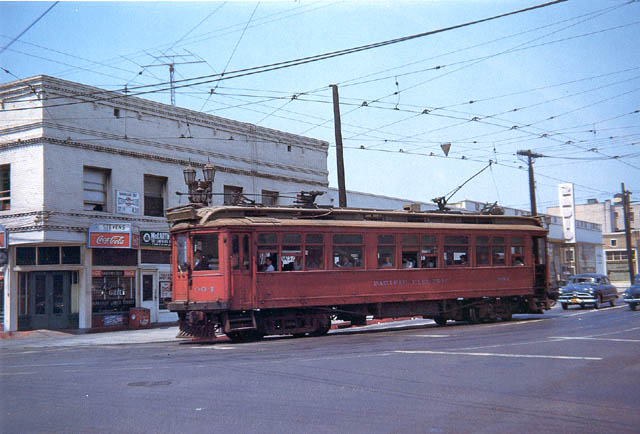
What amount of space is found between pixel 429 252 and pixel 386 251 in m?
1.71

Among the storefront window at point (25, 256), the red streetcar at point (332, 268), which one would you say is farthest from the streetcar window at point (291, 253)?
the storefront window at point (25, 256)

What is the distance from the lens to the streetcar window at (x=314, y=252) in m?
17.2

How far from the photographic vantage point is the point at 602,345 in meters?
13.7

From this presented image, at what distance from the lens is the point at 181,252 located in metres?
17.1

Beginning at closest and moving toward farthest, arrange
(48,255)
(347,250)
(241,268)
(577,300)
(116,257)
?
(241,268) < (347,250) < (48,255) < (116,257) < (577,300)

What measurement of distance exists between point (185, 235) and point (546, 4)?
10119 millimetres

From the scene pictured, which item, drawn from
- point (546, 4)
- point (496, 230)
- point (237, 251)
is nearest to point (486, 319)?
point (496, 230)

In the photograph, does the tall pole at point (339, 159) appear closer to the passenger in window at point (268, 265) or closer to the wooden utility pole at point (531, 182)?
the passenger in window at point (268, 265)

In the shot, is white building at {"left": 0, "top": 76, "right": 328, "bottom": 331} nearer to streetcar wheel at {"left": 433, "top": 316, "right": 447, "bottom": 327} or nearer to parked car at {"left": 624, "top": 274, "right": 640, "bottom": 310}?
streetcar wheel at {"left": 433, "top": 316, "right": 447, "bottom": 327}

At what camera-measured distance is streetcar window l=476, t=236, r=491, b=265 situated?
20812mm

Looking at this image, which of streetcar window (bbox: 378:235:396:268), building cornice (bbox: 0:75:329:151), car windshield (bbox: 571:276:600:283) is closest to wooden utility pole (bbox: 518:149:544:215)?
car windshield (bbox: 571:276:600:283)

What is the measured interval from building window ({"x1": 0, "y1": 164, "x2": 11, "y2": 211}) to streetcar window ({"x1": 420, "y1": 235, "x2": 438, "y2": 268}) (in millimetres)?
14520

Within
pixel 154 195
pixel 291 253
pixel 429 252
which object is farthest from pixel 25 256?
pixel 429 252

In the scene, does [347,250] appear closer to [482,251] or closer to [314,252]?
[314,252]
